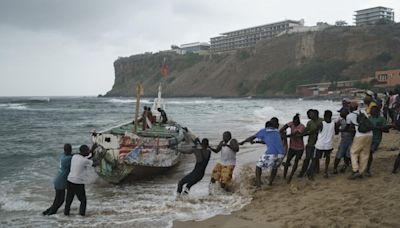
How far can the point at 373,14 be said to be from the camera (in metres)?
146

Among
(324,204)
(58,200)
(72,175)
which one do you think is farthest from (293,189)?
(58,200)

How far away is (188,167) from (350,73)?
86.5 m

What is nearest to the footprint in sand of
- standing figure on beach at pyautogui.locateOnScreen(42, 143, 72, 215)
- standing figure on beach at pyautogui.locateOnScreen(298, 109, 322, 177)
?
standing figure on beach at pyautogui.locateOnScreen(298, 109, 322, 177)

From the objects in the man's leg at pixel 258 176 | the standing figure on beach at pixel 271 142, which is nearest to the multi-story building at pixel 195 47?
the man's leg at pixel 258 176

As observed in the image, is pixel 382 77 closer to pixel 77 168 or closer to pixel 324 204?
pixel 324 204

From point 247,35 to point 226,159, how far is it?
14592 centimetres

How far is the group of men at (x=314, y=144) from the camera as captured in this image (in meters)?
8.26

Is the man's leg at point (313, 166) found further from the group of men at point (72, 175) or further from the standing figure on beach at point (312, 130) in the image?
the group of men at point (72, 175)

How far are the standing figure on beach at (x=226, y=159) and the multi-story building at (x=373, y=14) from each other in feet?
492

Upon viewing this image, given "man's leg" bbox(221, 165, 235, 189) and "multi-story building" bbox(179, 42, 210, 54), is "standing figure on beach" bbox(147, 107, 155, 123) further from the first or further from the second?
"multi-story building" bbox(179, 42, 210, 54)

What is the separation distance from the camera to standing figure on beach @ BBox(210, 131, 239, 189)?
856 centimetres

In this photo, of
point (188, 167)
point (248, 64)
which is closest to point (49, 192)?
point (188, 167)

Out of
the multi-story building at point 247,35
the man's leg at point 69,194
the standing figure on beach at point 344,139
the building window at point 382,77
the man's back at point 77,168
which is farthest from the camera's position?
the multi-story building at point 247,35

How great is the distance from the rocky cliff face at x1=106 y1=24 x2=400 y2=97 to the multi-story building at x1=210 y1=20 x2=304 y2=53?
59.4ft
